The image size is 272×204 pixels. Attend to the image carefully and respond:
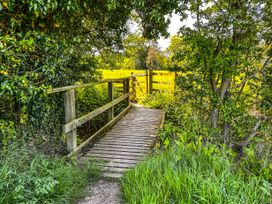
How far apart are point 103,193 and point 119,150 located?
55.3 inches

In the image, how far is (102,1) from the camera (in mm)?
3932

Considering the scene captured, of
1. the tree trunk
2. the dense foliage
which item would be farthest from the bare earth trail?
the tree trunk

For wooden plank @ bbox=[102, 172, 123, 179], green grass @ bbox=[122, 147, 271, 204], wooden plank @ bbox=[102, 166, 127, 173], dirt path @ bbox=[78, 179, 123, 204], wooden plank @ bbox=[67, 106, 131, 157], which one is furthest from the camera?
wooden plank @ bbox=[67, 106, 131, 157]

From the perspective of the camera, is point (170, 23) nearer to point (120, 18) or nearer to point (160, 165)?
point (120, 18)

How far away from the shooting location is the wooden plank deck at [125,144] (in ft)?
11.3

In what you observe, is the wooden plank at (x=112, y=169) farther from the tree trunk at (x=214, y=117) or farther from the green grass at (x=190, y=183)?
the tree trunk at (x=214, y=117)

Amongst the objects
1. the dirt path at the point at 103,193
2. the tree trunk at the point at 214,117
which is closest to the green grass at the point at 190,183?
the dirt path at the point at 103,193

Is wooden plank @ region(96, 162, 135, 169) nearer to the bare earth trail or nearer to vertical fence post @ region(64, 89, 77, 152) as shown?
the bare earth trail

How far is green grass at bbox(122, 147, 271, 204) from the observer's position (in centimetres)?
202

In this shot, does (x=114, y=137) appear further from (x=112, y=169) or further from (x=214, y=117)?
(x=214, y=117)

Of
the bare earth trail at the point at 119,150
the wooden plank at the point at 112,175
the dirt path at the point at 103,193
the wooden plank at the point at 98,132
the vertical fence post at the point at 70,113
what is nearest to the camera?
the dirt path at the point at 103,193

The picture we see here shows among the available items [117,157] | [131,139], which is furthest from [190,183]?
[131,139]

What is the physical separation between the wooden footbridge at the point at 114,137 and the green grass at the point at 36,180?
59 centimetres

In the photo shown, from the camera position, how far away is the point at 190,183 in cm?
215
